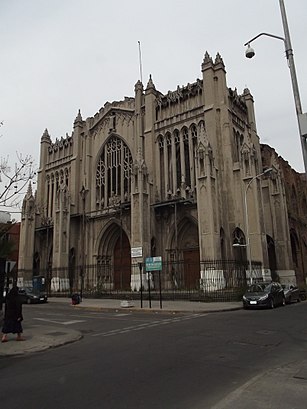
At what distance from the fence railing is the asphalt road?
10.7 m

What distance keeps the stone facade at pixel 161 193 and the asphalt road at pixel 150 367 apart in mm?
16350

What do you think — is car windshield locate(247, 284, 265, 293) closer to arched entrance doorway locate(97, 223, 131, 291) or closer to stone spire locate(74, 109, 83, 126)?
arched entrance doorway locate(97, 223, 131, 291)

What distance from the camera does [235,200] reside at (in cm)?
3003

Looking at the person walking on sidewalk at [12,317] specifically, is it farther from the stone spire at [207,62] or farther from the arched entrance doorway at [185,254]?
the stone spire at [207,62]

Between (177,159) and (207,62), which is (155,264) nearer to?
(177,159)

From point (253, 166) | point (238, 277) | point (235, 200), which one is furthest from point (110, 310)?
point (253, 166)

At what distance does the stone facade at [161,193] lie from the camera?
95.7 ft

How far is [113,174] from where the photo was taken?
125 ft

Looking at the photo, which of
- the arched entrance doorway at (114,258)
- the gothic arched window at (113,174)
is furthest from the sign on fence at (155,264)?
the gothic arched window at (113,174)

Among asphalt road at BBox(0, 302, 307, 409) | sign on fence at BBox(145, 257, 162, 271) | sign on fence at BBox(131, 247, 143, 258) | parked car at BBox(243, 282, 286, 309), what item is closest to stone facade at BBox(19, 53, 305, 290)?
sign on fence at BBox(131, 247, 143, 258)

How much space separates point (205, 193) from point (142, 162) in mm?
7037

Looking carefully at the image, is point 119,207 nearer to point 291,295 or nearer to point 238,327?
point 291,295

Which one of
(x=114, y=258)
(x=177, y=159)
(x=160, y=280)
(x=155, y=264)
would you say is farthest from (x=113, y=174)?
(x=155, y=264)

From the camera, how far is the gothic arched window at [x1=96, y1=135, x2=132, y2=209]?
120 ft
